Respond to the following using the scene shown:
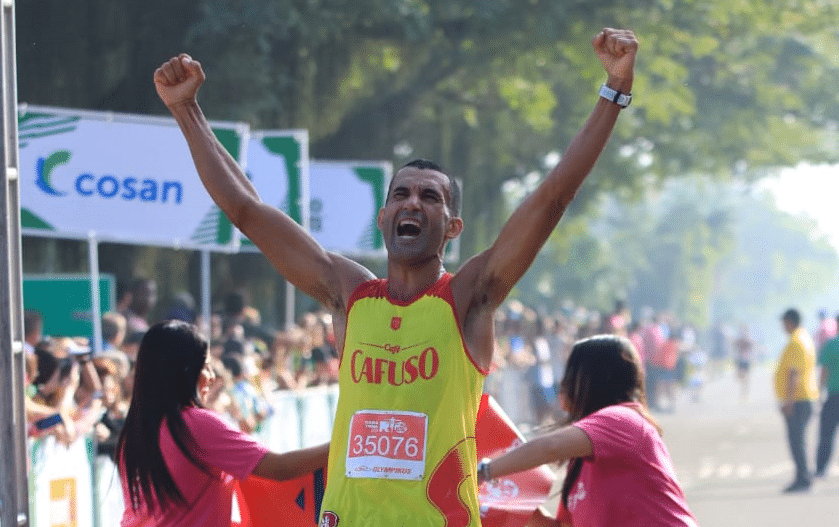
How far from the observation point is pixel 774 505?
14.7 meters

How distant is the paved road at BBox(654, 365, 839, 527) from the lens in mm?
13778

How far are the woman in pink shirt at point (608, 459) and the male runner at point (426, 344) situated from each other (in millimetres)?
999

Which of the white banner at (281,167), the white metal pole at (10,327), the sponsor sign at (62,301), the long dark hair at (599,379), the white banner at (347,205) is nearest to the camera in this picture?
the white metal pole at (10,327)

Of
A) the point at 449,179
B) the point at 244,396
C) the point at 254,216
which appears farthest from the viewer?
the point at 244,396

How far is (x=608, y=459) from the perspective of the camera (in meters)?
5.25

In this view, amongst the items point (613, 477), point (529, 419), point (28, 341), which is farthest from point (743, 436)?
point (613, 477)

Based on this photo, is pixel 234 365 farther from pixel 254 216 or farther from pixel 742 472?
pixel 742 472

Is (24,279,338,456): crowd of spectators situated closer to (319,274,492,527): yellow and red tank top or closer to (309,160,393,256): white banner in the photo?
(309,160,393,256): white banner

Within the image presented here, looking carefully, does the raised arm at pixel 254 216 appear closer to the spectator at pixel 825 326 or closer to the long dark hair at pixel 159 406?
the long dark hair at pixel 159 406

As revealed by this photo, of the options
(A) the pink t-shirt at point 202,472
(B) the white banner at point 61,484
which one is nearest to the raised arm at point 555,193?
(A) the pink t-shirt at point 202,472

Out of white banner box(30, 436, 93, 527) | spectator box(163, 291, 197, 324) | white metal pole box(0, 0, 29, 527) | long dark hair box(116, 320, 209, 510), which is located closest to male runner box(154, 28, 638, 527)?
long dark hair box(116, 320, 209, 510)

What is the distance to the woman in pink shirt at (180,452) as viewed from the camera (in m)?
5.15

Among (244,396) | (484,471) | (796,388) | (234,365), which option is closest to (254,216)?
(484,471)

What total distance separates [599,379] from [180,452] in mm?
1328
